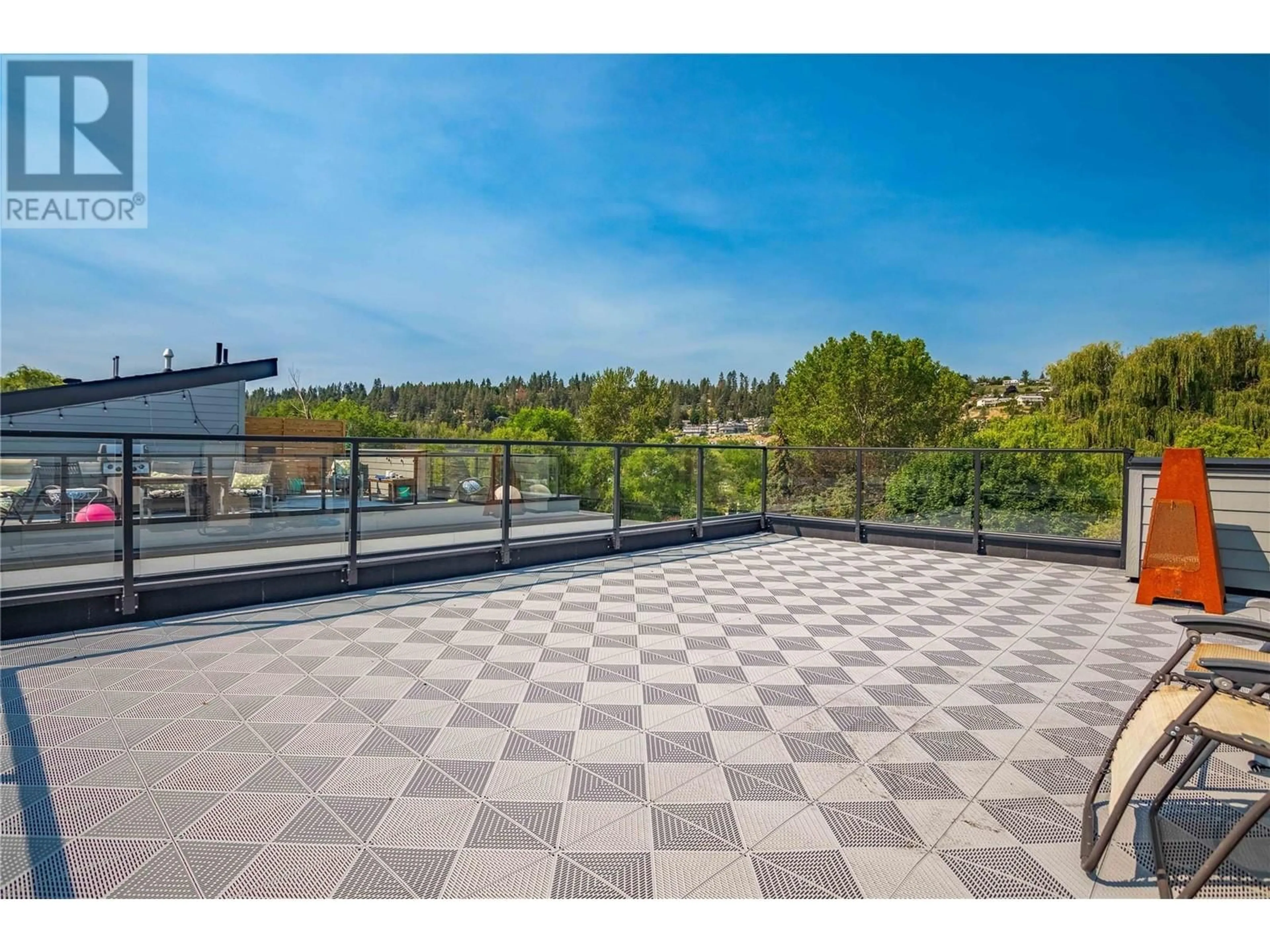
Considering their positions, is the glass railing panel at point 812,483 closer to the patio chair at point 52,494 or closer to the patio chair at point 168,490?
the patio chair at point 168,490

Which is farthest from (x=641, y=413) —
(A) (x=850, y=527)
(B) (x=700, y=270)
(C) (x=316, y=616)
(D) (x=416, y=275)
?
(C) (x=316, y=616)

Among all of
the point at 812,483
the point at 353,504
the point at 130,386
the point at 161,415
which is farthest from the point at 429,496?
the point at 161,415

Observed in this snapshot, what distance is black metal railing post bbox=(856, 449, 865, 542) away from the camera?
292 inches

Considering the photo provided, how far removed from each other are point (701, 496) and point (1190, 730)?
238 inches

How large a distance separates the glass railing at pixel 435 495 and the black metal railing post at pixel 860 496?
17mm

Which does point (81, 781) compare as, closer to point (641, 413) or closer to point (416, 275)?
point (416, 275)

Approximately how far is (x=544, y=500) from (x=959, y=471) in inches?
174

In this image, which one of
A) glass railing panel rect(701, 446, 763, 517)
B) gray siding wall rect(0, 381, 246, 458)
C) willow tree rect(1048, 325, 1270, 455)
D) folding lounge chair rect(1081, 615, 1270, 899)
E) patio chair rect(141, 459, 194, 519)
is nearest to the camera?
folding lounge chair rect(1081, 615, 1270, 899)

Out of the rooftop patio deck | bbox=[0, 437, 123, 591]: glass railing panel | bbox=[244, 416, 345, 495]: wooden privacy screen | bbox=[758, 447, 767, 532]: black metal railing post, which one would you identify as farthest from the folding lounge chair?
bbox=[758, 447, 767, 532]: black metal railing post

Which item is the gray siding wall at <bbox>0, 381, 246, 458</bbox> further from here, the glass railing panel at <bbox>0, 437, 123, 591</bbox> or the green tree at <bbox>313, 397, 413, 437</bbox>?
the green tree at <bbox>313, 397, 413, 437</bbox>

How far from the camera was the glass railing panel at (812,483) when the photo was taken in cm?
759

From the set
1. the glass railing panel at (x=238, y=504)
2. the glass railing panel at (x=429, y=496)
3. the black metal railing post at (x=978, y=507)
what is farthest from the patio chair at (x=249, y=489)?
the black metal railing post at (x=978, y=507)

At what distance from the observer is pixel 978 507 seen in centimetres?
666

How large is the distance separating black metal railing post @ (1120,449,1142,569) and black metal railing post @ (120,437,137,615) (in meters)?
7.28
